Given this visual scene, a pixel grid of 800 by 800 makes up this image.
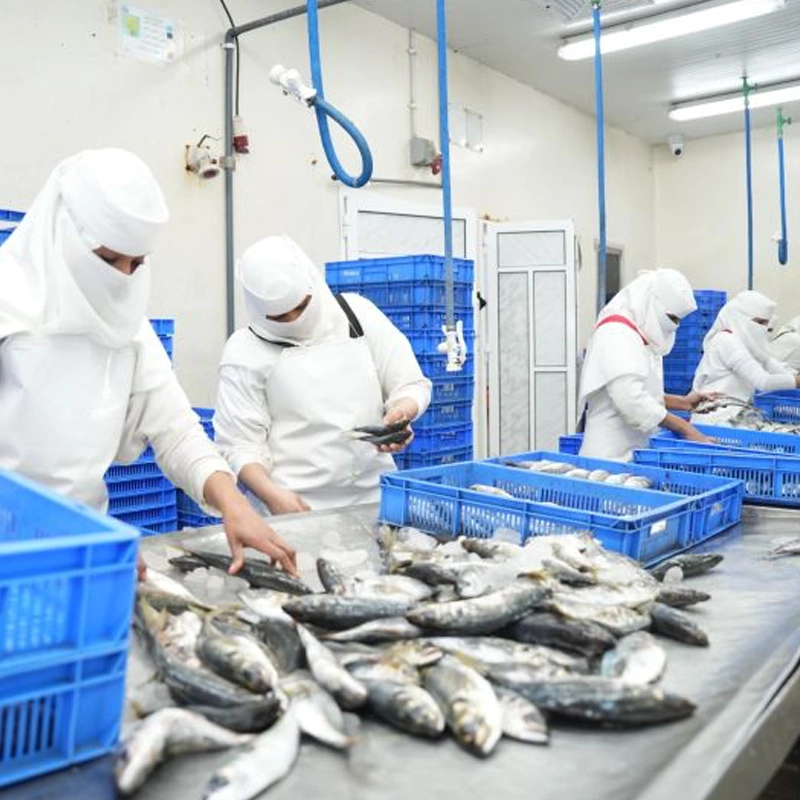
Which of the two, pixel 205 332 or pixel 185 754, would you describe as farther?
pixel 205 332

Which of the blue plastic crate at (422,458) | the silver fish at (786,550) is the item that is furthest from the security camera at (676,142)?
the silver fish at (786,550)

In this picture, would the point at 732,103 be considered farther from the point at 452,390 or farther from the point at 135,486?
the point at 135,486

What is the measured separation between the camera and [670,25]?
6.34 meters

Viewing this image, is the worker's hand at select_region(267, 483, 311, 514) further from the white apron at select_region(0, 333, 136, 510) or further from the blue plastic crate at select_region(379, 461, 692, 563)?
the white apron at select_region(0, 333, 136, 510)

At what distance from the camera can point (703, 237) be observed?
10578mm

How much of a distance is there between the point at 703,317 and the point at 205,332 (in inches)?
209

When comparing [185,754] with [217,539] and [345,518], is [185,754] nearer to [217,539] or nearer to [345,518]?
[217,539]

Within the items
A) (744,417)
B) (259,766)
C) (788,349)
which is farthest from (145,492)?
(788,349)

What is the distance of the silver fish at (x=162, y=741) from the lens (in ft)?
3.25

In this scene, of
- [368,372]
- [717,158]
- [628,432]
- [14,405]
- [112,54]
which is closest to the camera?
[14,405]

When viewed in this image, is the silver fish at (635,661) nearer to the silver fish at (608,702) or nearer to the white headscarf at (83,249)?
the silver fish at (608,702)

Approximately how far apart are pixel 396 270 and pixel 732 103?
600 cm

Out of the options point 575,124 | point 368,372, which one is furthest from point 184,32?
point 575,124

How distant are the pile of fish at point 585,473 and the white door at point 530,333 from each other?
479 cm
